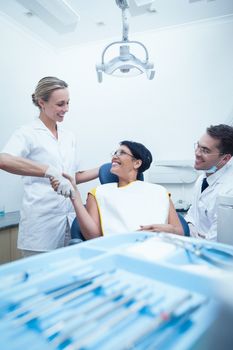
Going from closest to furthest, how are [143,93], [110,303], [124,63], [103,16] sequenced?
[110,303] → [124,63] → [103,16] → [143,93]

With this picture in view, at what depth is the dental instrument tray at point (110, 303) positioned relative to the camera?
0.32m

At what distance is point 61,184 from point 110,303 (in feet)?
3.37

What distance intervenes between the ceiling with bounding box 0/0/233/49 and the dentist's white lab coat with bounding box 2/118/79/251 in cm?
97

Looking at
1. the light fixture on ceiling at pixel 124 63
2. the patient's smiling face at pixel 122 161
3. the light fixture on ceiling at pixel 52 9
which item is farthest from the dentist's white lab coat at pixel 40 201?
the light fixture on ceiling at pixel 52 9

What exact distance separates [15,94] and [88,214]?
169cm

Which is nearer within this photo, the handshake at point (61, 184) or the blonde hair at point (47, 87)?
the handshake at point (61, 184)

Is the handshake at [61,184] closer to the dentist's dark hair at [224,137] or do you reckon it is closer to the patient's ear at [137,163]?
the patient's ear at [137,163]

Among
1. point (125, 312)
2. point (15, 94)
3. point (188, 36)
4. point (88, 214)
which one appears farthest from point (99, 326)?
point (188, 36)

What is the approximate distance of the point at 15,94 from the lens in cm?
256

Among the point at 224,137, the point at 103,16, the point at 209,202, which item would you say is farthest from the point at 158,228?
the point at 103,16

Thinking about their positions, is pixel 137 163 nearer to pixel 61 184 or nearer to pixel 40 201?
pixel 61 184

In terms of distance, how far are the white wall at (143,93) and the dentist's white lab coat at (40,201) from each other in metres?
0.97

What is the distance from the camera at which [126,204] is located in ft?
5.07

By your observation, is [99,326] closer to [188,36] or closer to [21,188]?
[21,188]
